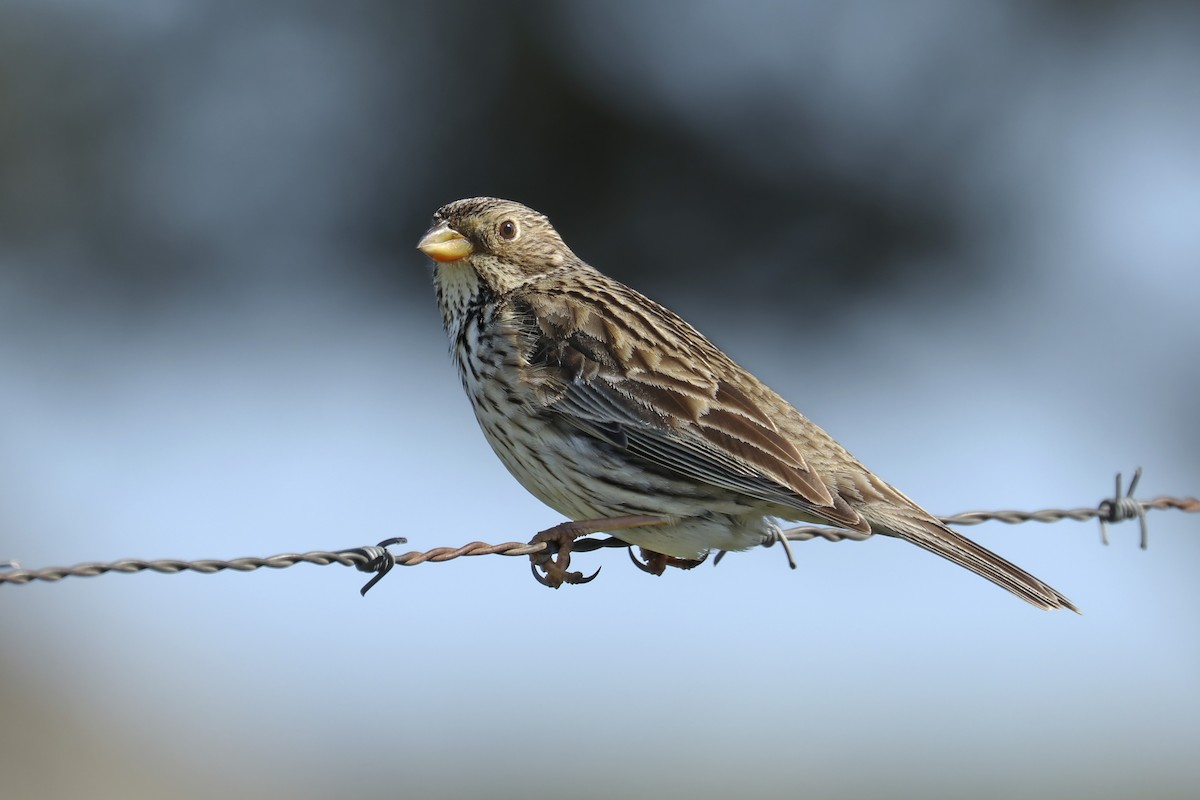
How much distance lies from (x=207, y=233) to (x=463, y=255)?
15316mm

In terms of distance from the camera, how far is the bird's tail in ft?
19.8

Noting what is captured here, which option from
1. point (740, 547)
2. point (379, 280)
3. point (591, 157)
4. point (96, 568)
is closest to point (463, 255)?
point (740, 547)

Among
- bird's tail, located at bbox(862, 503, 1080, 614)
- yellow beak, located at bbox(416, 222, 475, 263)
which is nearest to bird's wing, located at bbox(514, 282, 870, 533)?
bird's tail, located at bbox(862, 503, 1080, 614)

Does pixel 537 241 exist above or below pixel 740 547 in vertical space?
above

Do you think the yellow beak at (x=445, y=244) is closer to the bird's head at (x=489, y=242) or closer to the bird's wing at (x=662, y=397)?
the bird's head at (x=489, y=242)

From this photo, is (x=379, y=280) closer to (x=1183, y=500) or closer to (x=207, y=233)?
(x=207, y=233)

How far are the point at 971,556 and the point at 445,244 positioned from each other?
2.46 metres

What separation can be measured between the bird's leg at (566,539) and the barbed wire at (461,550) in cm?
3

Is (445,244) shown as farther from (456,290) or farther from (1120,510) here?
(1120,510)

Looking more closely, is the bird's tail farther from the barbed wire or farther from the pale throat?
the pale throat

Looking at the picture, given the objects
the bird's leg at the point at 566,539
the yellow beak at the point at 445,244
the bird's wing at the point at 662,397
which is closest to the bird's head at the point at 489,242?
the yellow beak at the point at 445,244

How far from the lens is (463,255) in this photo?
7.09 m

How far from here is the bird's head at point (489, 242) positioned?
708cm

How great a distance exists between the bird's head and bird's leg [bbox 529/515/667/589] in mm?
1303
